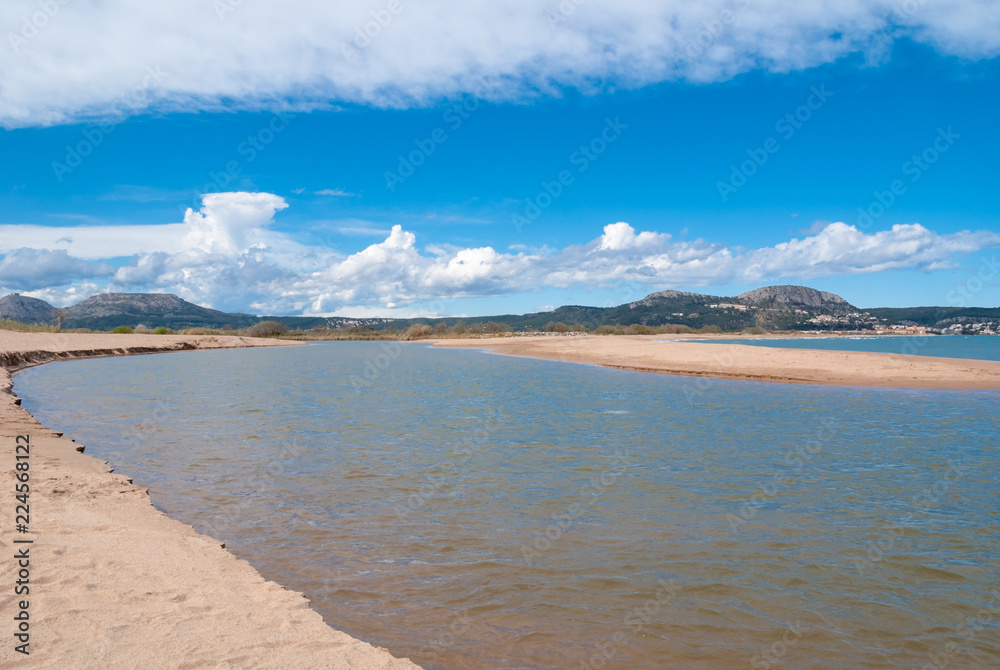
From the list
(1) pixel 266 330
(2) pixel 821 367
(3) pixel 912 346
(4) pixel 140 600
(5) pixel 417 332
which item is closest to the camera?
(4) pixel 140 600

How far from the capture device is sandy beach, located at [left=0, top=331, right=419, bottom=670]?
4.19 m

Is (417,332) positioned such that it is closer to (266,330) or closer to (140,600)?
(266,330)

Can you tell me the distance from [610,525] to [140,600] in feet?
19.3

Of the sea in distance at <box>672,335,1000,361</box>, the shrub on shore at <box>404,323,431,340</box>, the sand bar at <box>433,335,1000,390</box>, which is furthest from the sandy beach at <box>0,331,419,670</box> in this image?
the shrub on shore at <box>404,323,431,340</box>

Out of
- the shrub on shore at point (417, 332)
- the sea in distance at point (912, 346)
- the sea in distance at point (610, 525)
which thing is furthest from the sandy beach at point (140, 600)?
the shrub on shore at point (417, 332)

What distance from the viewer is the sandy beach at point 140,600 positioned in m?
4.19

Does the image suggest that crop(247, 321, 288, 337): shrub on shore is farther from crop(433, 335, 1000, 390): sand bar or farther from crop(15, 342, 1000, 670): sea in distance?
crop(15, 342, 1000, 670): sea in distance

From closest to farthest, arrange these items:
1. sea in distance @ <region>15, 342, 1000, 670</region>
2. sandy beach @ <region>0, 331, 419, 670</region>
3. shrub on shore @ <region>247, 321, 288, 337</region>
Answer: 1. sandy beach @ <region>0, 331, 419, 670</region>
2. sea in distance @ <region>15, 342, 1000, 670</region>
3. shrub on shore @ <region>247, 321, 288, 337</region>

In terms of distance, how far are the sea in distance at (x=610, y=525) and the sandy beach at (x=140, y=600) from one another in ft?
2.12

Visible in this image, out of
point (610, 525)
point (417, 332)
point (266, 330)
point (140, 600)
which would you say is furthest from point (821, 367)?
point (266, 330)

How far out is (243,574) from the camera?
6.28m

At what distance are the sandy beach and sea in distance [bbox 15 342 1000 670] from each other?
645 millimetres

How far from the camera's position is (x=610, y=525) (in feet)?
27.4

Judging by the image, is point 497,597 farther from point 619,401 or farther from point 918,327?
point 918,327
